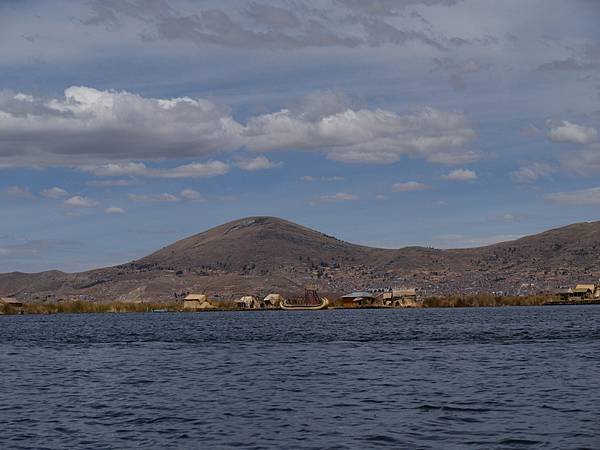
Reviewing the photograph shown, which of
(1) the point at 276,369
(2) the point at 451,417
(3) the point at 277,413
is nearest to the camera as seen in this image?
(2) the point at 451,417

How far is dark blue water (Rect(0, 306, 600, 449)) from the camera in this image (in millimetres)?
34719

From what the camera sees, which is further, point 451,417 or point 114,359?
point 114,359

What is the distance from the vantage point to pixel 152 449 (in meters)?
32.8

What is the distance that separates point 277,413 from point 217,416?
2.97m

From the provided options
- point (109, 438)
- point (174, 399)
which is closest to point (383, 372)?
point (174, 399)

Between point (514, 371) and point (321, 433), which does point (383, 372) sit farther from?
point (321, 433)

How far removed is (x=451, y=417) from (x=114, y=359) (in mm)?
43952

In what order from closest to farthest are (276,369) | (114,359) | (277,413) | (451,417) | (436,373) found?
(451,417) < (277,413) < (436,373) < (276,369) < (114,359)

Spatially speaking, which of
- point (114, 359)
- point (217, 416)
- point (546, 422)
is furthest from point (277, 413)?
point (114, 359)

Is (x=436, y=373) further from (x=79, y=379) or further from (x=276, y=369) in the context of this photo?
(x=79, y=379)

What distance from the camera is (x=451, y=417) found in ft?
127

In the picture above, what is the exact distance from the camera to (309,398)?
46219 mm

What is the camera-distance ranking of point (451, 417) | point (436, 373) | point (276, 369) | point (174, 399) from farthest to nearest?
point (276, 369) < point (436, 373) < point (174, 399) < point (451, 417)

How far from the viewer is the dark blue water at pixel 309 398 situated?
34.7m
